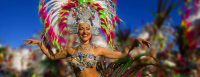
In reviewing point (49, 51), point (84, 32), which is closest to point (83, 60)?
point (84, 32)

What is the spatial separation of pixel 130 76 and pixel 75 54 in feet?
3.46

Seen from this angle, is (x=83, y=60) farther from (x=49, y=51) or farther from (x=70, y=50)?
(x=49, y=51)

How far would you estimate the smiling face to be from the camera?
5.83m

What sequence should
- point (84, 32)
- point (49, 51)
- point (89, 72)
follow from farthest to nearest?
point (49, 51)
point (84, 32)
point (89, 72)

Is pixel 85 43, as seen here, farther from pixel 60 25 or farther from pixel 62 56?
pixel 60 25

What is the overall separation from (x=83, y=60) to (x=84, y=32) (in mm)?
357

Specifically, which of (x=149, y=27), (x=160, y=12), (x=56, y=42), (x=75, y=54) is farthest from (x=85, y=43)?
(x=149, y=27)

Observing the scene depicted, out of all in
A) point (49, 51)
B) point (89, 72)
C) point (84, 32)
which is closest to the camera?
point (89, 72)

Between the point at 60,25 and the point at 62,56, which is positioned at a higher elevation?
the point at 60,25

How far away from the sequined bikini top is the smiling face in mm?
192

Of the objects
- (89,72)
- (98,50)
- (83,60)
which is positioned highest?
(98,50)

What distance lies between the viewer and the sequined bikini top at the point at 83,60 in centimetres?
572

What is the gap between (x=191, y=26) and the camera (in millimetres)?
16359

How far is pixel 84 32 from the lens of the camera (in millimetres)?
5836
